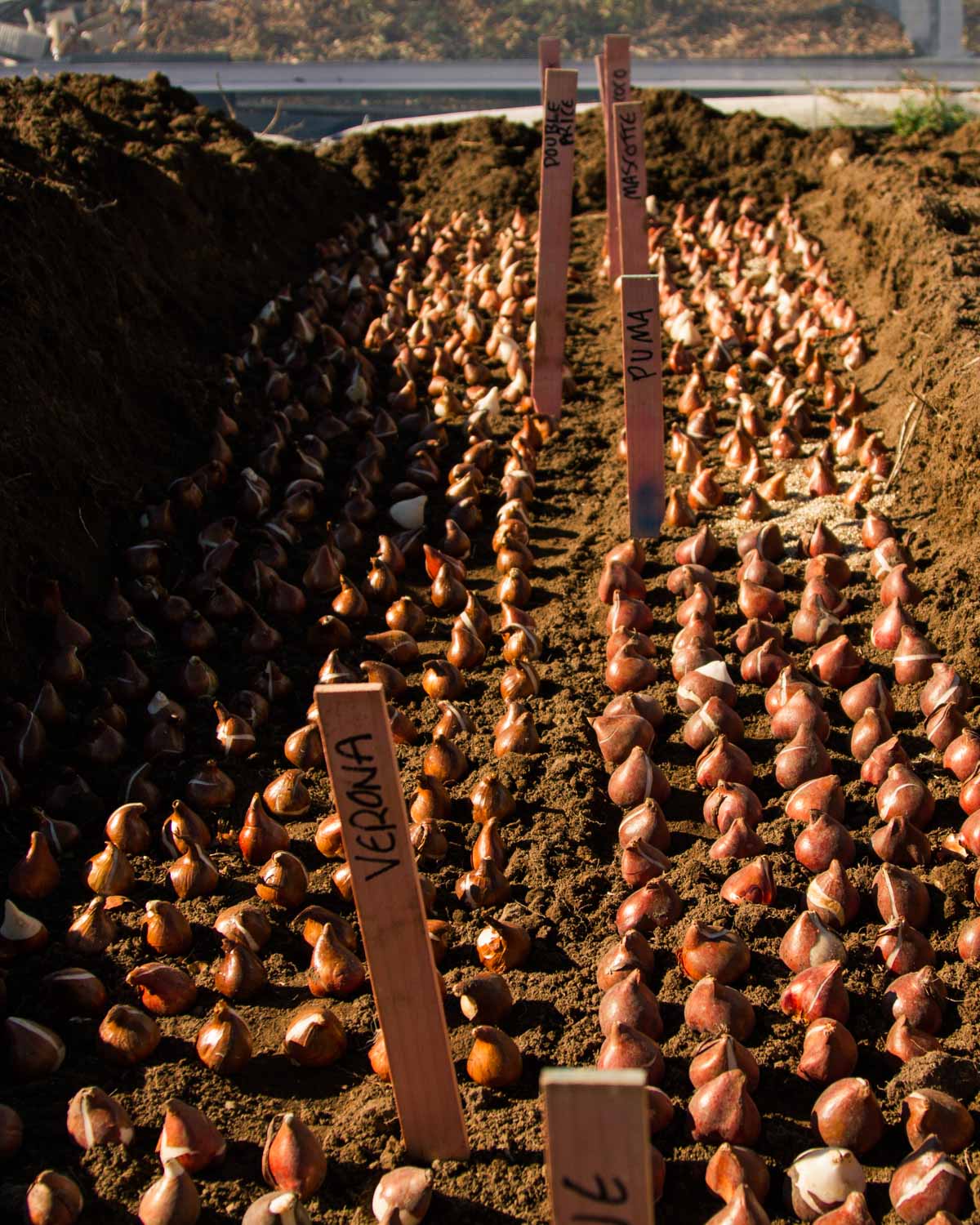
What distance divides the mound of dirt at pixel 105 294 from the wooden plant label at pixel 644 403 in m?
2.05

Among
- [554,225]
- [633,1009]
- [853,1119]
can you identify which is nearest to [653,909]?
[633,1009]

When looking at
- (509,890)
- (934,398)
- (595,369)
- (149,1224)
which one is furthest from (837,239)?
(149,1224)

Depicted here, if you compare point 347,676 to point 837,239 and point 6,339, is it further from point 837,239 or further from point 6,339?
point 837,239

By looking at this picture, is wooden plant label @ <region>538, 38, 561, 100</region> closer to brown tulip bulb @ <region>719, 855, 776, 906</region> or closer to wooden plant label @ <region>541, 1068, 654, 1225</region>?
brown tulip bulb @ <region>719, 855, 776, 906</region>

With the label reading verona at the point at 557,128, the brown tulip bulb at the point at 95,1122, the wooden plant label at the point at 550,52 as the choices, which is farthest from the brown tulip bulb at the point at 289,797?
the wooden plant label at the point at 550,52

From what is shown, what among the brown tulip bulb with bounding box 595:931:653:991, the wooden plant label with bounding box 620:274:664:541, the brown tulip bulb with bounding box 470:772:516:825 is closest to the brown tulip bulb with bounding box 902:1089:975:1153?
the brown tulip bulb with bounding box 595:931:653:991

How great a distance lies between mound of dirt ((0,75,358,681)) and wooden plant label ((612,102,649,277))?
210 cm

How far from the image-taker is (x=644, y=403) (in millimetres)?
4477

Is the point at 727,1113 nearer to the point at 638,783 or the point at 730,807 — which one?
the point at 730,807

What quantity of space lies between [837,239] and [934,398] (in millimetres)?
3301

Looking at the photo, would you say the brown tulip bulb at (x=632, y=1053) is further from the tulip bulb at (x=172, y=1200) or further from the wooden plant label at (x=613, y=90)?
the wooden plant label at (x=613, y=90)

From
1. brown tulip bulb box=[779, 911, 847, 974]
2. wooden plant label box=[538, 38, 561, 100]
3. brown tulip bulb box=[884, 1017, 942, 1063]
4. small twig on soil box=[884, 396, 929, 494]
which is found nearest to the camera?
brown tulip bulb box=[884, 1017, 942, 1063]

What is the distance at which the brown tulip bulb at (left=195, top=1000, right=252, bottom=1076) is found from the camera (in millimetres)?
2586

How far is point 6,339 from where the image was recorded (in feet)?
15.3
